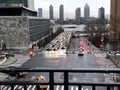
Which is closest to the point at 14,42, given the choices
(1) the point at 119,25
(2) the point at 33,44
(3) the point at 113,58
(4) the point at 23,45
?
(4) the point at 23,45

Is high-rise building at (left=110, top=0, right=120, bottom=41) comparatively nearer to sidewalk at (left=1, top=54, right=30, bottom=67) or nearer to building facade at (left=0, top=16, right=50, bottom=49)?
building facade at (left=0, top=16, right=50, bottom=49)

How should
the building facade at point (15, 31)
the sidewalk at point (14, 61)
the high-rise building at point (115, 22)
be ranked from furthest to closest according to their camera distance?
the high-rise building at point (115, 22), the building facade at point (15, 31), the sidewalk at point (14, 61)

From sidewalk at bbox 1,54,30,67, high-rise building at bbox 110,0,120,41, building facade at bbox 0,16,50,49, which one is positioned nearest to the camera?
sidewalk at bbox 1,54,30,67

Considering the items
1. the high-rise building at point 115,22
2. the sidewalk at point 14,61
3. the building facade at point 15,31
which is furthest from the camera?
the high-rise building at point 115,22

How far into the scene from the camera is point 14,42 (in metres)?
62.2

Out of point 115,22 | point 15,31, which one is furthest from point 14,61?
point 115,22

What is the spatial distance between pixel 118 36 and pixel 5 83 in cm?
7425

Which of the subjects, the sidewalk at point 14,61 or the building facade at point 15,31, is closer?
the sidewalk at point 14,61

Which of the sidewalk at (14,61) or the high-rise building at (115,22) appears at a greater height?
the high-rise building at (115,22)

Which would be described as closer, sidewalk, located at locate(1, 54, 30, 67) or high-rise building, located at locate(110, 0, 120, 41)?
sidewalk, located at locate(1, 54, 30, 67)

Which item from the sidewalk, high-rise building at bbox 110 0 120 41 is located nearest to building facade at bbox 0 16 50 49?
the sidewalk

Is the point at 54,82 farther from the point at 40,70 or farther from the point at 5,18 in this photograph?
the point at 5,18

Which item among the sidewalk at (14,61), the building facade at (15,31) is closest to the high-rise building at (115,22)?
the building facade at (15,31)

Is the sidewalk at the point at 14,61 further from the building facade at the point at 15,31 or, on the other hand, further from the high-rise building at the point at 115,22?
the high-rise building at the point at 115,22
